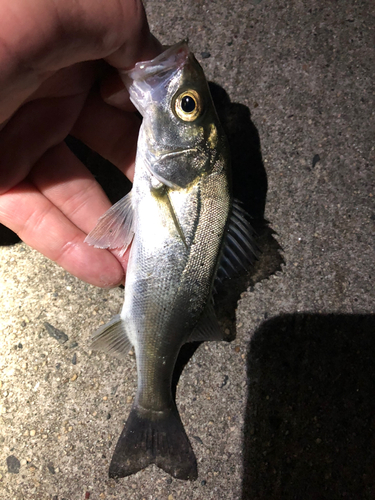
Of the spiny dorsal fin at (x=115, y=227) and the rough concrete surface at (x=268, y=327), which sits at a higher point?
the spiny dorsal fin at (x=115, y=227)

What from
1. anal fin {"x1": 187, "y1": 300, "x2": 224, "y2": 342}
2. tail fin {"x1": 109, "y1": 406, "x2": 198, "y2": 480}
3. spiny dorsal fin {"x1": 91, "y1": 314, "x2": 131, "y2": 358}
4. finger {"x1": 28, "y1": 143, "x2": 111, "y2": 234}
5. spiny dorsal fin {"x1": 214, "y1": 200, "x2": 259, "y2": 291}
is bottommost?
tail fin {"x1": 109, "y1": 406, "x2": 198, "y2": 480}

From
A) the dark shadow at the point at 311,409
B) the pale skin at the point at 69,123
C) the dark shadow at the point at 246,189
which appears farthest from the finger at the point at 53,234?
the dark shadow at the point at 311,409

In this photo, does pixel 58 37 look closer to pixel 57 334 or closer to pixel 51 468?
pixel 57 334

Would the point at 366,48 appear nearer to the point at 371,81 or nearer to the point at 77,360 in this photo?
the point at 371,81

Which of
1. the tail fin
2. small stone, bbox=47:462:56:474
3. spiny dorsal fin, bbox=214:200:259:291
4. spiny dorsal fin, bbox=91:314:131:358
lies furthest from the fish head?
small stone, bbox=47:462:56:474

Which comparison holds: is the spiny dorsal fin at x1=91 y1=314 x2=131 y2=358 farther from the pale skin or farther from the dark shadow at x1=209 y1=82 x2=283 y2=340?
the dark shadow at x1=209 y1=82 x2=283 y2=340

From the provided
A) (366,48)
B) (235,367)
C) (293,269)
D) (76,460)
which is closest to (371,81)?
(366,48)

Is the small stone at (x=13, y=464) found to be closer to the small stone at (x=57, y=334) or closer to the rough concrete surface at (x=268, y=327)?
the rough concrete surface at (x=268, y=327)
